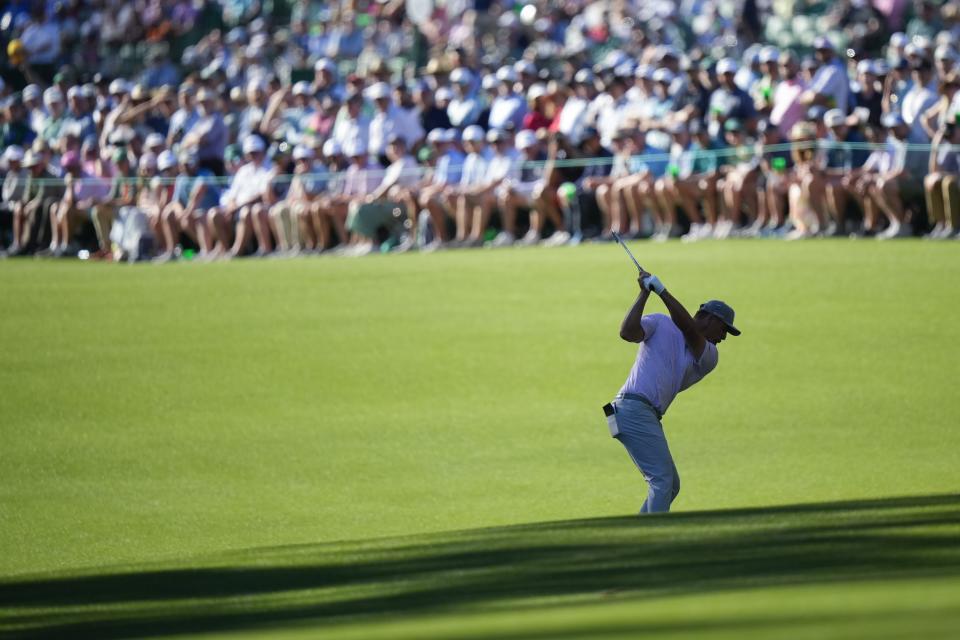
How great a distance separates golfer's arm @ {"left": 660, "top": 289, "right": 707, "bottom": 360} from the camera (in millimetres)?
10250

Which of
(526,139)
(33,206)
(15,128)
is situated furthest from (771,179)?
(15,128)

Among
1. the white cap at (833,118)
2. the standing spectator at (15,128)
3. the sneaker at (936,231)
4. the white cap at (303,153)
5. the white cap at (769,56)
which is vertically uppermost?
the white cap at (769,56)

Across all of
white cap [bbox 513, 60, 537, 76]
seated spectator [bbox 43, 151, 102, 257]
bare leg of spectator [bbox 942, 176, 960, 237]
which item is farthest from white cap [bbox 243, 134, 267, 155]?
bare leg of spectator [bbox 942, 176, 960, 237]

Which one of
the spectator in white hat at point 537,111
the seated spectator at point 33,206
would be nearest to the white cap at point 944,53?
the spectator in white hat at point 537,111

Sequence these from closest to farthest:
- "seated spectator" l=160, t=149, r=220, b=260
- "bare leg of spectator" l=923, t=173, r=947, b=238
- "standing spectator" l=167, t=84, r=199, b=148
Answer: "bare leg of spectator" l=923, t=173, r=947, b=238
"seated spectator" l=160, t=149, r=220, b=260
"standing spectator" l=167, t=84, r=199, b=148

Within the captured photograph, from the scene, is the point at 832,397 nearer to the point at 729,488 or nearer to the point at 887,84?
the point at 729,488

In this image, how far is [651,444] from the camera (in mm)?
10609

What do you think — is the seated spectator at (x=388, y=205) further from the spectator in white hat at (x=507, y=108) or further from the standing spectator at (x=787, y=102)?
the standing spectator at (x=787, y=102)

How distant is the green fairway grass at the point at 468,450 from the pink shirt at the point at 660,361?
2.69 feet

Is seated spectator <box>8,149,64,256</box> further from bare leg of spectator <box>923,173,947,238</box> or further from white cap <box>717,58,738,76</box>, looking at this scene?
bare leg of spectator <box>923,173,947,238</box>

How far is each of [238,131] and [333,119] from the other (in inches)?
91.2

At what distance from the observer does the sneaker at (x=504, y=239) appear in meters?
23.7

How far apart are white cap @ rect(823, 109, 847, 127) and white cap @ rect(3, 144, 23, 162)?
48.9ft

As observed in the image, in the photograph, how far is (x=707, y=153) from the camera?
71.1 ft
